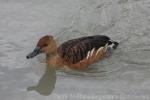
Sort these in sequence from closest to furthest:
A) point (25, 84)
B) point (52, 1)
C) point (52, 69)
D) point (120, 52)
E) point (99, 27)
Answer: point (25, 84), point (52, 69), point (120, 52), point (99, 27), point (52, 1)

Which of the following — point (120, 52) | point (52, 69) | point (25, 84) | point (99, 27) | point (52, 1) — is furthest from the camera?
point (52, 1)

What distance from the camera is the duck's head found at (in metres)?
10.1

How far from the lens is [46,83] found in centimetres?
995

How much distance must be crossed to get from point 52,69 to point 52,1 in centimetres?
333

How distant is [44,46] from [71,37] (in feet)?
5.27

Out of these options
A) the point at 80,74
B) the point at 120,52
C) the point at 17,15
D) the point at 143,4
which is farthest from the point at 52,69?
the point at 143,4

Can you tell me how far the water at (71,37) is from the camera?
9344 millimetres

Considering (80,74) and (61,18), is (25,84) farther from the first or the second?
(61,18)

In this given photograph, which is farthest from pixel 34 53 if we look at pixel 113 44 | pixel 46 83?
pixel 113 44

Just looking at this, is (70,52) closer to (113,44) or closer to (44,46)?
(44,46)

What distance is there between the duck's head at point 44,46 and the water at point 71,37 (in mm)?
384

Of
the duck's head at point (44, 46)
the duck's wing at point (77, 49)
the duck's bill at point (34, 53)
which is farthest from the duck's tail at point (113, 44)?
the duck's bill at point (34, 53)

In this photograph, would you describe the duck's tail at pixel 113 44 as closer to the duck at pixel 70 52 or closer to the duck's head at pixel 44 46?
the duck at pixel 70 52

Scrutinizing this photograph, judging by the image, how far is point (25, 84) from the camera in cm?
963
